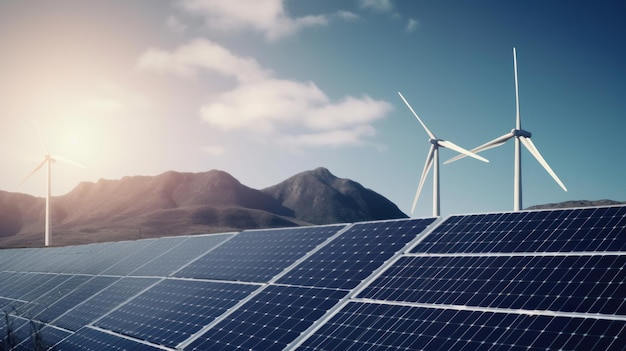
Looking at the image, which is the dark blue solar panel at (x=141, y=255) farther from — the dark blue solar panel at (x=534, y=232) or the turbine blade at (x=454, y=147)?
the turbine blade at (x=454, y=147)

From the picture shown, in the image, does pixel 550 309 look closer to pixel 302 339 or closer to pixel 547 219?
pixel 547 219

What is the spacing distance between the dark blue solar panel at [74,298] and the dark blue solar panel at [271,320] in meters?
15.2

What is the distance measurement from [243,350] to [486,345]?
932 centimetres

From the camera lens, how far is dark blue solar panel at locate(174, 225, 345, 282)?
29594 millimetres

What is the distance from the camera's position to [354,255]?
87.6 ft

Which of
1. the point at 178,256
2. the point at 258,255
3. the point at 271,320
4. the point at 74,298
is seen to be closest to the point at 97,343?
the point at 271,320

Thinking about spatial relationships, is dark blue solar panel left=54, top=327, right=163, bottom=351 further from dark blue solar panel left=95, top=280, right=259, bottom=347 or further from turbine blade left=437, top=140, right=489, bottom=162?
turbine blade left=437, top=140, right=489, bottom=162

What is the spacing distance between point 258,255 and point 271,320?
9.96m

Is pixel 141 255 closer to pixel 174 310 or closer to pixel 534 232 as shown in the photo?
pixel 174 310

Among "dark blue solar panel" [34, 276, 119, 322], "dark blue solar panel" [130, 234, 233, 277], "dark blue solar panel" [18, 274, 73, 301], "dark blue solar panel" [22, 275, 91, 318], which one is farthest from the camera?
"dark blue solar panel" [18, 274, 73, 301]

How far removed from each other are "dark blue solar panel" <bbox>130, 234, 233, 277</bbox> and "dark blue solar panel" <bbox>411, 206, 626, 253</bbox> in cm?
1808

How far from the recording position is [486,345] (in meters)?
Result: 16.2

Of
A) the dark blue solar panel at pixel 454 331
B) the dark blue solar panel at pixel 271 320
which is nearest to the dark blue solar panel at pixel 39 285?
the dark blue solar panel at pixel 271 320

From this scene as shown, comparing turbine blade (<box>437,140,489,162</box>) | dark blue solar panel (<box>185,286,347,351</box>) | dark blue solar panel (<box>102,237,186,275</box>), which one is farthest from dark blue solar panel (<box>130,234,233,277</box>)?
turbine blade (<box>437,140,489,162</box>)
